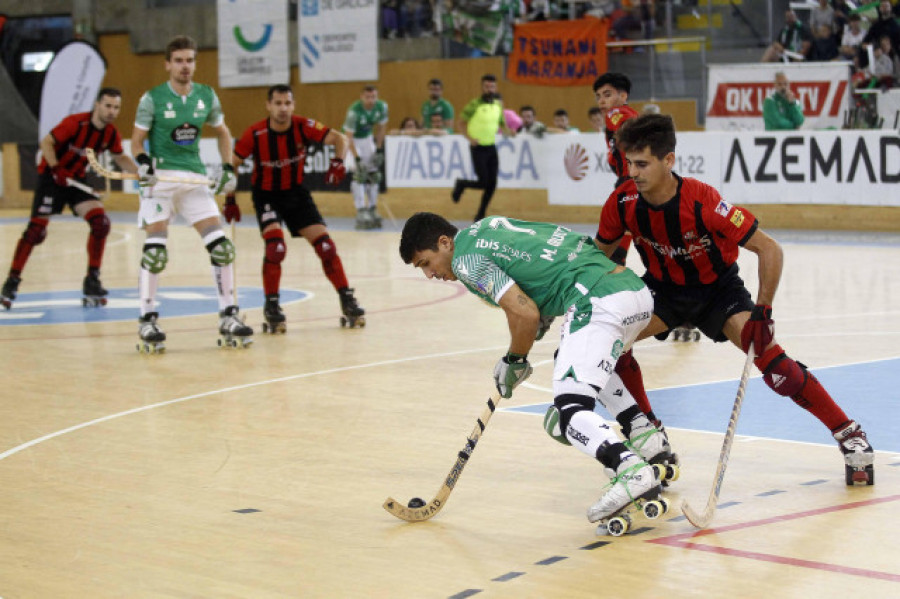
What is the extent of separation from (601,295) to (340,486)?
1768 mm

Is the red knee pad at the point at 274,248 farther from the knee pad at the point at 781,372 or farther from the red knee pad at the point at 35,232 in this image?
the knee pad at the point at 781,372

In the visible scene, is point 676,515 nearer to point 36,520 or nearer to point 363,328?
point 36,520

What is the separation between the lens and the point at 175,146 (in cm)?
1179

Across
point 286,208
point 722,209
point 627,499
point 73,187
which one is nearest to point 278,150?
point 286,208

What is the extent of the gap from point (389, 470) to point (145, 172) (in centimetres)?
526

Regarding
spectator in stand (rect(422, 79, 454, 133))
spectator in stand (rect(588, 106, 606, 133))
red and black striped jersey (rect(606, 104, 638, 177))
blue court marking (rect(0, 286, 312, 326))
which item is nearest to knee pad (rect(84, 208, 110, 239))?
blue court marking (rect(0, 286, 312, 326))

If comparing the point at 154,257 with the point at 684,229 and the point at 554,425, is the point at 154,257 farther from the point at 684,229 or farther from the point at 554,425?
the point at 554,425

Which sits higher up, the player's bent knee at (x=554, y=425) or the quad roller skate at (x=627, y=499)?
the player's bent knee at (x=554, y=425)

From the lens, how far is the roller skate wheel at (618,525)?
19.0 feet

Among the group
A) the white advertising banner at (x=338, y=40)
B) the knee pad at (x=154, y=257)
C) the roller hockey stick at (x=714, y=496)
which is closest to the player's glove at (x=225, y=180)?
the knee pad at (x=154, y=257)

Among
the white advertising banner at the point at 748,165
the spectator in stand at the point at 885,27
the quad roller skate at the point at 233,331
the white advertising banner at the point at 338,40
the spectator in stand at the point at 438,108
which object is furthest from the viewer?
the white advertising banner at the point at 338,40

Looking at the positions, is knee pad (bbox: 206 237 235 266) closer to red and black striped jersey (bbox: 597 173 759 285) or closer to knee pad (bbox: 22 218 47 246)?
knee pad (bbox: 22 218 47 246)

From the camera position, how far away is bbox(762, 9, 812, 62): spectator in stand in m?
22.8

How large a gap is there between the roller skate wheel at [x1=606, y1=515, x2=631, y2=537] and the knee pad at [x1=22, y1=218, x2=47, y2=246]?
10.6m
